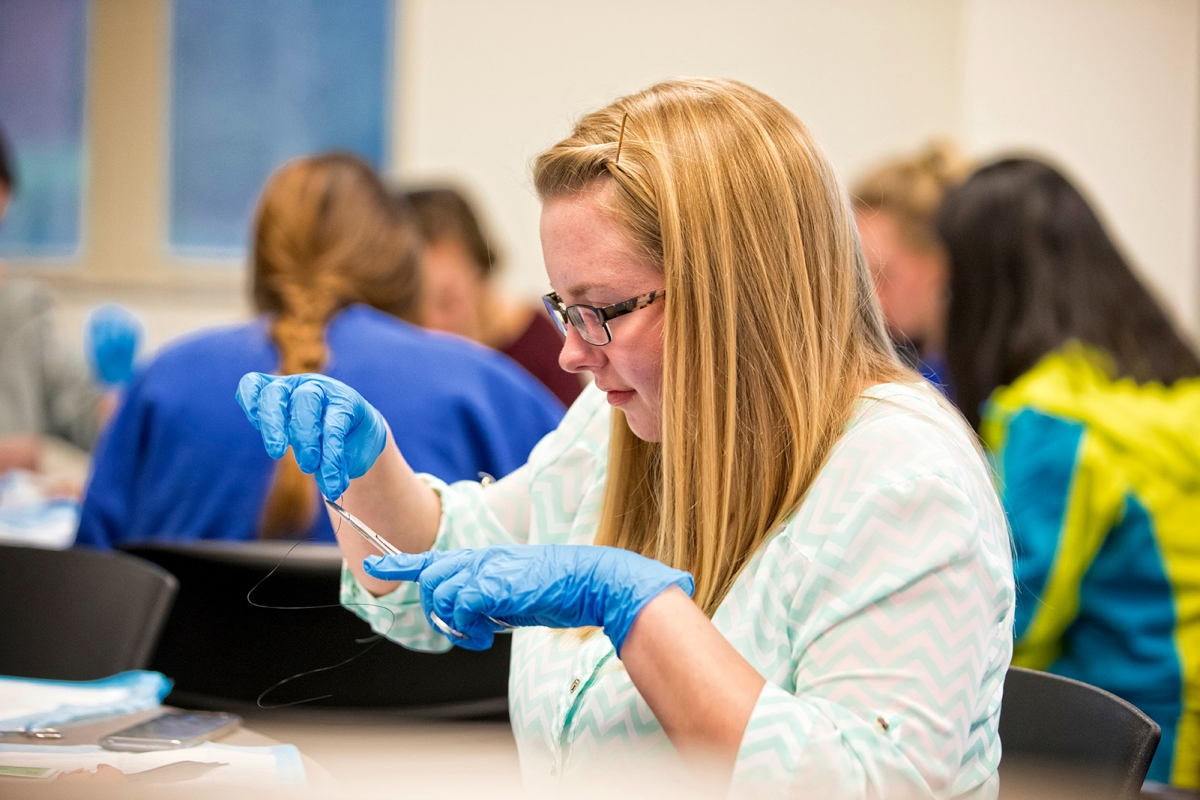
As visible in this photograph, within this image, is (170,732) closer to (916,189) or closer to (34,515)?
(34,515)

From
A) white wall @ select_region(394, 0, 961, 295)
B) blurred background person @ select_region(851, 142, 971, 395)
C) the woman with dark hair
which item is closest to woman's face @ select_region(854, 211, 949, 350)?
blurred background person @ select_region(851, 142, 971, 395)

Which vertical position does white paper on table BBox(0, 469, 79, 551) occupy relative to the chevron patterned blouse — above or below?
below

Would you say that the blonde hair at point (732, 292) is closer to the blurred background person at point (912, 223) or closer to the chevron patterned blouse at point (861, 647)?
the chevron patterned blouse at point (861, 647)

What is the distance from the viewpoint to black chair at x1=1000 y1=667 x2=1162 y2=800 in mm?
827

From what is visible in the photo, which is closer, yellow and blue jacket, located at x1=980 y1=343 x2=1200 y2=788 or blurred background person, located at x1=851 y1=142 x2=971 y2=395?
yellow and blue jacket, located at x1=980 y1=343 x2=1200 y2=788

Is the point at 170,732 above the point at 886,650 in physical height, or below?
below

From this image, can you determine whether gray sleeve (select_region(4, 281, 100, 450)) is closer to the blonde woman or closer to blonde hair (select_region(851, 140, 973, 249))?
blonde hair (select_region(851, 140, 973, 249))

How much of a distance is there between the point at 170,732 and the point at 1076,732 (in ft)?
2.49

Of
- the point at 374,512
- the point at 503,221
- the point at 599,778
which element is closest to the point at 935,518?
the point at 599,778

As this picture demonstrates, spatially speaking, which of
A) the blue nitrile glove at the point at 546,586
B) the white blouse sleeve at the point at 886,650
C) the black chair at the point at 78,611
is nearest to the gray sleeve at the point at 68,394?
the black chair at the point at 78,611

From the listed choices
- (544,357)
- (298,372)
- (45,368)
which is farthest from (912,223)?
(45,368)

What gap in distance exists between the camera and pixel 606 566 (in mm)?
757

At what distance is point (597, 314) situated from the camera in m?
0.85

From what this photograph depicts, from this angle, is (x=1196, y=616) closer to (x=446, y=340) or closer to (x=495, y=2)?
(x=446, y=340)
